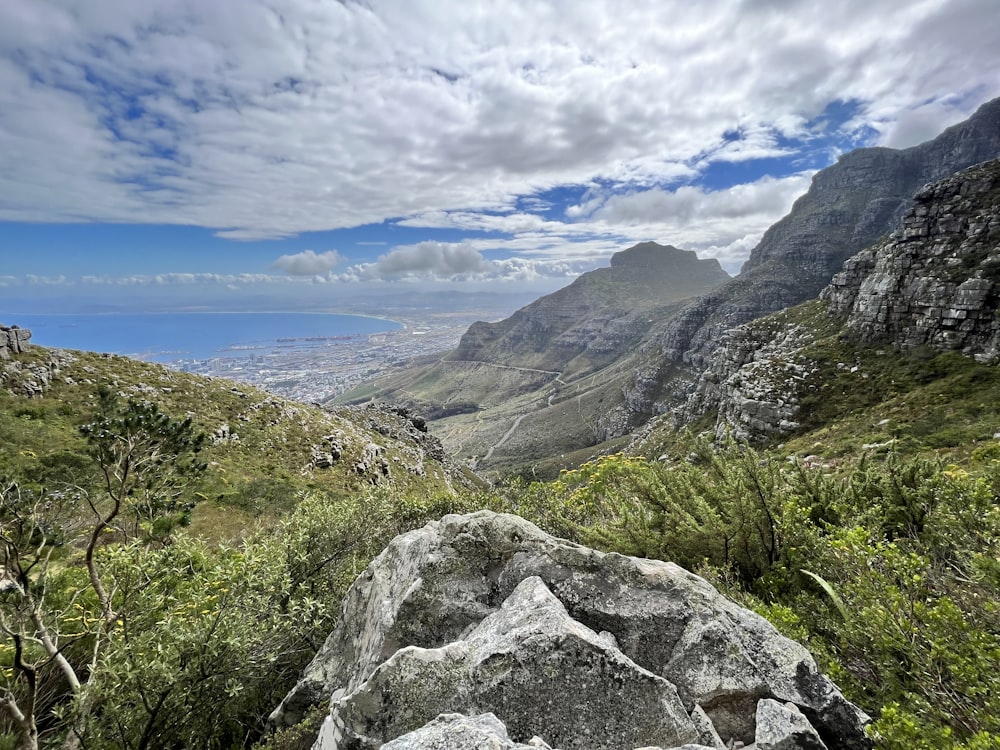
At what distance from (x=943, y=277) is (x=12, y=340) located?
108767 millimetres

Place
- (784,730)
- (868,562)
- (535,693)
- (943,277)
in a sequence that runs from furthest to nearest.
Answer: (943,277), (868,562), (535,693), (784,730)

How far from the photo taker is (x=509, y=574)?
9.24 meters

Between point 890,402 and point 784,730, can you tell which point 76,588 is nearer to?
point 784,730

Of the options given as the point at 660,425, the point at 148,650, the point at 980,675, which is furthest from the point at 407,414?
the point at 980,675

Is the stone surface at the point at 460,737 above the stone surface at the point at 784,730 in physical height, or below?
above

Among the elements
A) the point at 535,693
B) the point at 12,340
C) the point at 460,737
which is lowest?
the point at 535,693

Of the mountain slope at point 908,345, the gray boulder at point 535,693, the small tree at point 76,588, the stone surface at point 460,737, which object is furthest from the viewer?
the mountain slope at point 908,345

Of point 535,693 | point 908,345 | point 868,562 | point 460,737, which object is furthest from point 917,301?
point 460,737

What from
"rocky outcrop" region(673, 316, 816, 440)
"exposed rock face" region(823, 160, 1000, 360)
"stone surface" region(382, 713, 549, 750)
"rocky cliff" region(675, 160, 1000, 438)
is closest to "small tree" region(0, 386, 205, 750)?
"stone surface" region(382, 713, 549, 750)

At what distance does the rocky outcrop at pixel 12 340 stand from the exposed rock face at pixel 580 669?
178 ft

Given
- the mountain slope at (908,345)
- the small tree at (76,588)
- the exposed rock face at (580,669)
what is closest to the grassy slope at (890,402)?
the mountain slope at (908,345)

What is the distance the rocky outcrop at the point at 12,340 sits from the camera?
1577 inches

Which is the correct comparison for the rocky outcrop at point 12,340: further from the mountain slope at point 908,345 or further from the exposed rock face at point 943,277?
the exposed rock face at point 943,277

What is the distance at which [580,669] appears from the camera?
6219 millimetres
